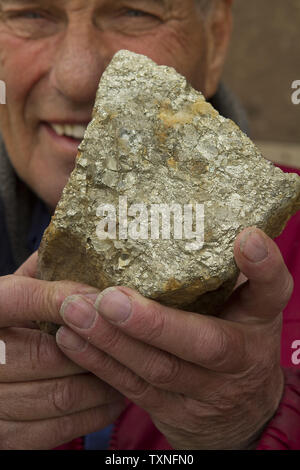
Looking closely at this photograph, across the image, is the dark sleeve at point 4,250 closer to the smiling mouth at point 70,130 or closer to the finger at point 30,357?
the smiling mouth at point 70,130

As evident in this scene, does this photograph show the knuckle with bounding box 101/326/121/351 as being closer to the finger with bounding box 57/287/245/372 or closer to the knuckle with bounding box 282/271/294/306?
the finger with bounding box 57/287/245/372

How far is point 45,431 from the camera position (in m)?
1.17

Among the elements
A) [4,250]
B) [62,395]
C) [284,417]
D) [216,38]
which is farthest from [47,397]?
[216,38]

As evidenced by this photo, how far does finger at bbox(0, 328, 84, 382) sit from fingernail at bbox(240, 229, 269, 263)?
41 cm

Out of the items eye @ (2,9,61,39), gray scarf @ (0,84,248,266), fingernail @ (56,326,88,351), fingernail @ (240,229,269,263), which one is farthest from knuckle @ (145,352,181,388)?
gray scarf @ (0,84,248,266)

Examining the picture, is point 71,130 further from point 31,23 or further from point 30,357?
point 30,357

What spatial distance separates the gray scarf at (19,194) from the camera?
1.78 m

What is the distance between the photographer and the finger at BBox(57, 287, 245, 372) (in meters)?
0.89

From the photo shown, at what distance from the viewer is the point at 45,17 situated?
4.39 feet

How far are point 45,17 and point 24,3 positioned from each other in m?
0.06

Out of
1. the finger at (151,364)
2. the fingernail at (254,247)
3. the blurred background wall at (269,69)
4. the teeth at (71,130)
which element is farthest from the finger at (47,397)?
the blurred background wall at (269,69)

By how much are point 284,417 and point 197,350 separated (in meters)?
0.37

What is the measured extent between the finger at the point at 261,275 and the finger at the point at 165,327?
5 centimetres

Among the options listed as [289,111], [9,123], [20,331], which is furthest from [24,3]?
[289,111]
